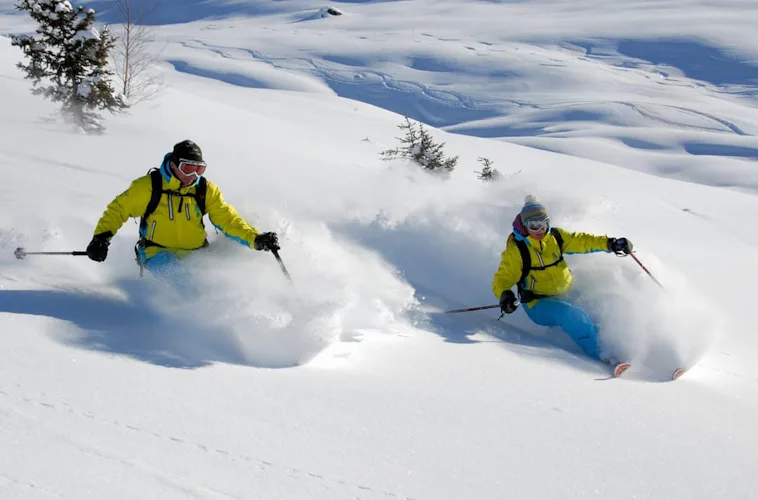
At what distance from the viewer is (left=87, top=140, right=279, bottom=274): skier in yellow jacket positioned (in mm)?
5656

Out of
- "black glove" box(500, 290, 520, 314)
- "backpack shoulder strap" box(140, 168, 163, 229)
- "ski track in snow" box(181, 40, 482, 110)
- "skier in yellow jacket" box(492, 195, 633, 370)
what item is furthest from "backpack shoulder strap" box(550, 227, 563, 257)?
"ski track in snow" box(181, 40, 482, 110)

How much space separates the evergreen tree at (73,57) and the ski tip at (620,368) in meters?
10.9

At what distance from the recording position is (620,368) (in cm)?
589

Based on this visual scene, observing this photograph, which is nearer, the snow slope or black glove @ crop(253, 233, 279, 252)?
the snow slope

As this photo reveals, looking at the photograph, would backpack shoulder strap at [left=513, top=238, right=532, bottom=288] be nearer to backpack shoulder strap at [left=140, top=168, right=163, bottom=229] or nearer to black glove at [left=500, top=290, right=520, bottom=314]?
black glove at [left=500, top=290, right=520, bottom=314]

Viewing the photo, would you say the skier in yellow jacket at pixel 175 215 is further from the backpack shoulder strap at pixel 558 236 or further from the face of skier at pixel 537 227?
the backpack shoulder strap at pixel 558 236

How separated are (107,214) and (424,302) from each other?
3078mm

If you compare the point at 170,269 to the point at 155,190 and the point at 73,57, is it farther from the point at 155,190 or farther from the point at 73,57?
the point at 73,57

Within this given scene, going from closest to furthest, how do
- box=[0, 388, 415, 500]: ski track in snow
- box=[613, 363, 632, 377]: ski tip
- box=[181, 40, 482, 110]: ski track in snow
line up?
box=[0, 388, 415, 500]: ski track in snow, box=[613, 363, 632, 377]: ski tip, box=[181, 40, 482, 110]: ski track in snow

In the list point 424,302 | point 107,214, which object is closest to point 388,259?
point 424,302

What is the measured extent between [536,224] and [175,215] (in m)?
3.01

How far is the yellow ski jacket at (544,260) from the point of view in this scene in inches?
267

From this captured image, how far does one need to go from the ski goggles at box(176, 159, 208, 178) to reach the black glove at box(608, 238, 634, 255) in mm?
3541

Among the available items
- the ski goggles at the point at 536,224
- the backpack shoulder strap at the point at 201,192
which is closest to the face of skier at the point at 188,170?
the backpack shoulder strap at the point at 201,192
